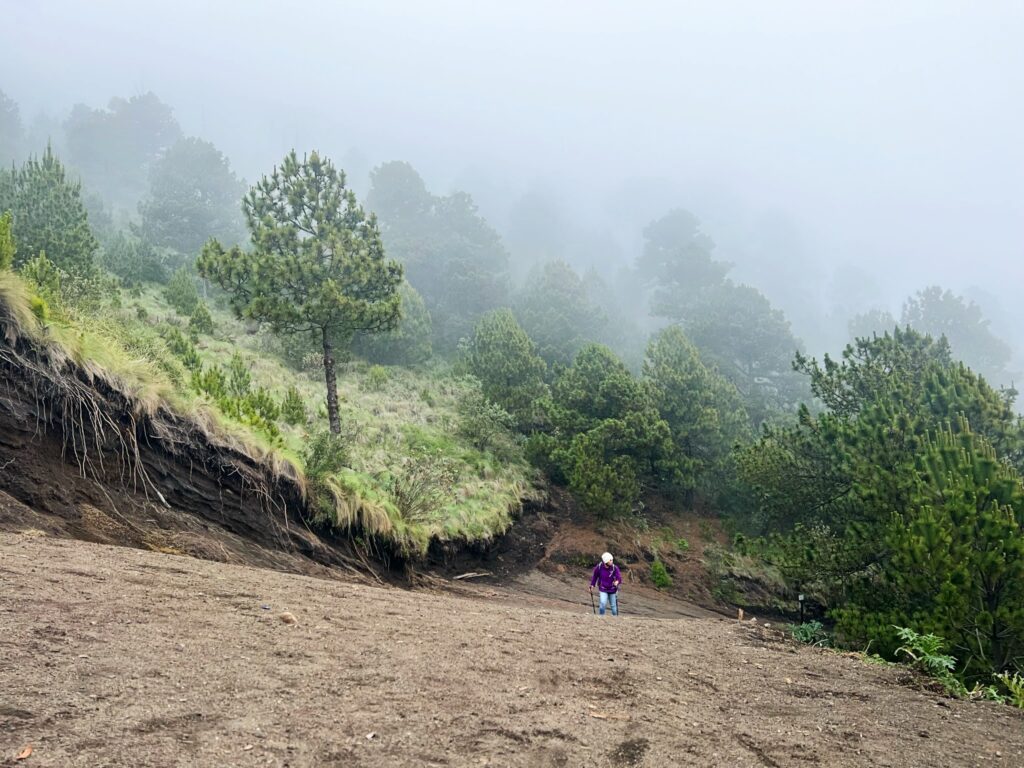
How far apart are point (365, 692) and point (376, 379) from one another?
973 inches

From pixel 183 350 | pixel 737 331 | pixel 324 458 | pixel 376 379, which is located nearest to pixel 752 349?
pixel 737 331

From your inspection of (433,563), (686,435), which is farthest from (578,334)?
(433,563)

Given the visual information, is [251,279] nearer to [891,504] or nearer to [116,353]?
[116,353]

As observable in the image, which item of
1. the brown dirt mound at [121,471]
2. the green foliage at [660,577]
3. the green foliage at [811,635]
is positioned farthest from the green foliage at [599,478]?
the brown dirt mound at [121,471]

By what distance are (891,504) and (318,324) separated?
15238 mm

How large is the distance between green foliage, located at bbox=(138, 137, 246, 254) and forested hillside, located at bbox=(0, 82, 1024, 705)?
3.24 m

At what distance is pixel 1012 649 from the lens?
27.1ft

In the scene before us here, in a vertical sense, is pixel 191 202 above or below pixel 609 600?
above

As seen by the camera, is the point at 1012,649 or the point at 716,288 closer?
the point at 1012,649

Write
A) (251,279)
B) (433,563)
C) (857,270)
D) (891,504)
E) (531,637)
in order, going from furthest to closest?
(857,270) < (251,279) < (433,563) < (891,504) < (531,637)

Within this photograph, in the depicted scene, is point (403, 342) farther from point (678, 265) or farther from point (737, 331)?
point (678, 265)

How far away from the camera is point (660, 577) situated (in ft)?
66.1

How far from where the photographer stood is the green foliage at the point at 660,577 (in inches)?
787

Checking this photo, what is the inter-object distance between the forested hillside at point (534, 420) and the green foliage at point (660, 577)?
2.7 inches
